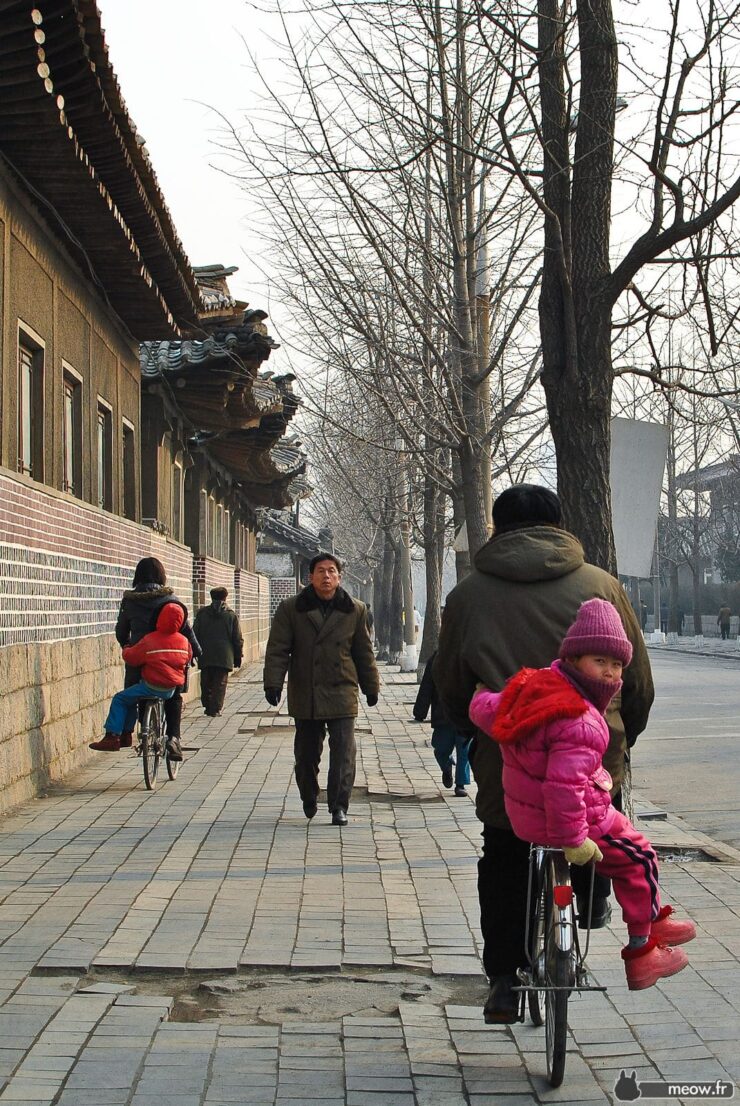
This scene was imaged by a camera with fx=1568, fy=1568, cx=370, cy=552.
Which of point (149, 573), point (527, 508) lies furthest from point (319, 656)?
point (527, 508)

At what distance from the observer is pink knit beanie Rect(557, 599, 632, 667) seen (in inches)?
175

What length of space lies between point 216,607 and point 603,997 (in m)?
14.0

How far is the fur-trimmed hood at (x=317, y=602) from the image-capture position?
1003cm

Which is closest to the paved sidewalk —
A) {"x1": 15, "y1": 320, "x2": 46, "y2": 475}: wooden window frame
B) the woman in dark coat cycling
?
the woman in dark coat cycling

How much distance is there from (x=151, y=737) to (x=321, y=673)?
7.80ft

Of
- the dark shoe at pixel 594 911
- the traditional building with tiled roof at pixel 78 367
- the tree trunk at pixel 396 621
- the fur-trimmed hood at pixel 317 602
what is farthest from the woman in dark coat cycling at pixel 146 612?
the tree trunk at pixel 396 621

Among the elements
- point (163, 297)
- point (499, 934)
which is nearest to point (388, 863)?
point (499, 934)

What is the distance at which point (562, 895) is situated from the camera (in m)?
4.55

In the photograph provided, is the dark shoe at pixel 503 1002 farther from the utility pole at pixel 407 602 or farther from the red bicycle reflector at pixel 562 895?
the utility pole at pixel 407 602

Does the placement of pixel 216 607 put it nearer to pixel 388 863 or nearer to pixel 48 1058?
pixel 388 863

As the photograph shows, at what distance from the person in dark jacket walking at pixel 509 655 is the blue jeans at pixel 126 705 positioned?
703 cm

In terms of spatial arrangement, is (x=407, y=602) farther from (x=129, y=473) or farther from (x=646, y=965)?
(x=646, y=965)

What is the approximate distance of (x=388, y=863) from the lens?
27.2ft

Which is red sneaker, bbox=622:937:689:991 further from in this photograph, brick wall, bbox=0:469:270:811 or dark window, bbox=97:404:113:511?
dark window, bbox=97:404:113:511
